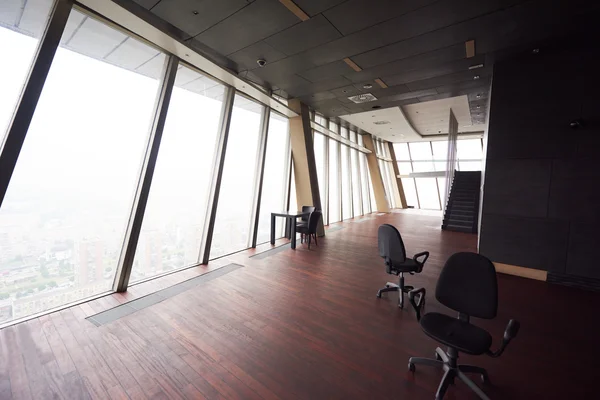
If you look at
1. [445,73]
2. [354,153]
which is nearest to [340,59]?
[445,73]

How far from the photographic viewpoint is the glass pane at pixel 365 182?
12.5 meters

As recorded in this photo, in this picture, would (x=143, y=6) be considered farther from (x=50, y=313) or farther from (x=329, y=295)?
(x=329, y=295)

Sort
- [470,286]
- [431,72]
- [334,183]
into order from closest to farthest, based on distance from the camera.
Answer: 1. [470,286]
2. [431,72]
3. [334,183]

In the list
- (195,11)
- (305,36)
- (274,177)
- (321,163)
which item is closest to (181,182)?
(195,11)

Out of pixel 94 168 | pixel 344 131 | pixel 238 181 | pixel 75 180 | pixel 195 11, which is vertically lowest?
pixel 75 180

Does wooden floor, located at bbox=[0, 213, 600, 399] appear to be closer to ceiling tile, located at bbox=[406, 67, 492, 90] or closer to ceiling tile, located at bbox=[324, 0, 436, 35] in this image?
ceiling tile, located at bbox=[324, 0, 436, 35]

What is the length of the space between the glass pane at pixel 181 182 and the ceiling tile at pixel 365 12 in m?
2.60

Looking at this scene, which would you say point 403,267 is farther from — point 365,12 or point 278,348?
point 365,12

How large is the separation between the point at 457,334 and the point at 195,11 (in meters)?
4.56

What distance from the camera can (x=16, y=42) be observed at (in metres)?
2.40

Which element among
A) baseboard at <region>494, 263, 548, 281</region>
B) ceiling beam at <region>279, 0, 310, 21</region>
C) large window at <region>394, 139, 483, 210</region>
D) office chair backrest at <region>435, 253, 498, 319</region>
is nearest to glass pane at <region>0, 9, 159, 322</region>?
ceiling beam at <region>279, 0, 310, 21</region>

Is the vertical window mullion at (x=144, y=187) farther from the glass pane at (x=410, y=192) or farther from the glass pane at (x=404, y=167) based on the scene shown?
the glass pane at (x=410, y=192)

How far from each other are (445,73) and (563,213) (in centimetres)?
331

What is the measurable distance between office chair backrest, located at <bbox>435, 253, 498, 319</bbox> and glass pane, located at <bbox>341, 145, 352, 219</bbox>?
8.36m
